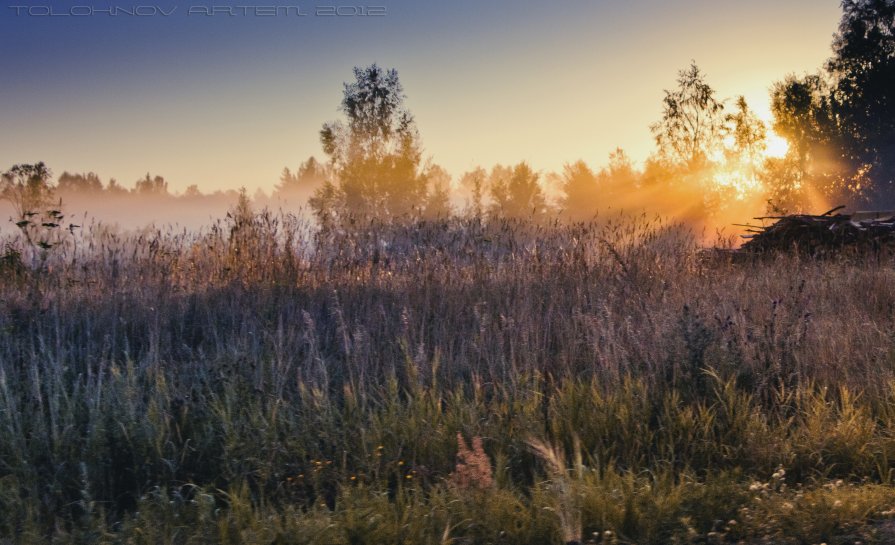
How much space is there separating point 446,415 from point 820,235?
11256 millimetres

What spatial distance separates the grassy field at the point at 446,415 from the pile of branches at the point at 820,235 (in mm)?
4121

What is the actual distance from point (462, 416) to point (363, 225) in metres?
7.04

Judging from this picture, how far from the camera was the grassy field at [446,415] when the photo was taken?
151 inches

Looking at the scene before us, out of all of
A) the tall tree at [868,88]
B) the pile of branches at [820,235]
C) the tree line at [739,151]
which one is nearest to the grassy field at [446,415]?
the pile of branches at [820,235]

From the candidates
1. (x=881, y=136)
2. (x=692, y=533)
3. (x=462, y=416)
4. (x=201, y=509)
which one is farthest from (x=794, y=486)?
(x=881, y=136)

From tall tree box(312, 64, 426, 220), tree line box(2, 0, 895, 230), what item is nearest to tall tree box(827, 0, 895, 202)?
tree line box(2, 0, 895, 230)

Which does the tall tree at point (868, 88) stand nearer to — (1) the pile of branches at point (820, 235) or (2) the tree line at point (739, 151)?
(2) the tree line at point (739, 151)

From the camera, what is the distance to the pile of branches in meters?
13.7

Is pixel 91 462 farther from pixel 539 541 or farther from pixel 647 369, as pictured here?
pixel 647 369

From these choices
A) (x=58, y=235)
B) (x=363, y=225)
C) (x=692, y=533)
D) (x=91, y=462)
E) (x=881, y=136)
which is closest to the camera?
(x=692, y=533)

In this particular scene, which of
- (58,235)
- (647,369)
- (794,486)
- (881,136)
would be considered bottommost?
(794,486)

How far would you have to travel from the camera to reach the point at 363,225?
11.9 meters

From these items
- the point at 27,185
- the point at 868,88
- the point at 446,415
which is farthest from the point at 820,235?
the point at 868,88

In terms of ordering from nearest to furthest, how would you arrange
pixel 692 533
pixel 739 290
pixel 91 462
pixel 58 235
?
1. pixel 692 533
2. pixel 91 462
3. pixel 739 290
4. pixel 58 235
